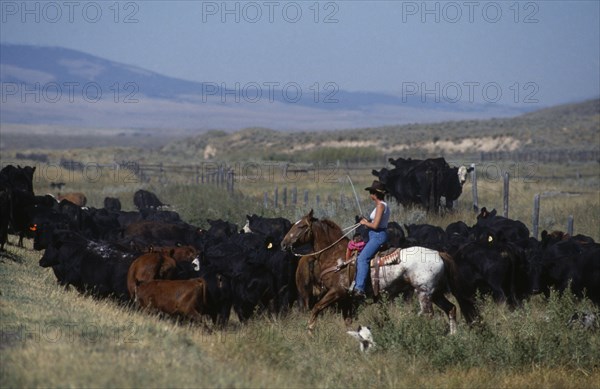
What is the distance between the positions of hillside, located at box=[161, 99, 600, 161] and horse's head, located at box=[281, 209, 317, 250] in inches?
2214

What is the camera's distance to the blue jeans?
46.8 feet

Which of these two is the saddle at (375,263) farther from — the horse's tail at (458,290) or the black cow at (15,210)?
the black cow at (15,210)

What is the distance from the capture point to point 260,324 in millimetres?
14133

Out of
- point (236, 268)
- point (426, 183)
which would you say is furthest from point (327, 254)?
point (426, 183)

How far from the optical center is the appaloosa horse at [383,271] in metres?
14.1

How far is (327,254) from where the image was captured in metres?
15.0

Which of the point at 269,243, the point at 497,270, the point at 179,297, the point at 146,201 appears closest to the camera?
the point at 179,297

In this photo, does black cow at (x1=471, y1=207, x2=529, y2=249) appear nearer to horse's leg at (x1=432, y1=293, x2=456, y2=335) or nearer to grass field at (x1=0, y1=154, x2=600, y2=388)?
grass field at (x1=0, y1=154, x2=600, y2=388)

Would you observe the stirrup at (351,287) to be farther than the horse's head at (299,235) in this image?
No

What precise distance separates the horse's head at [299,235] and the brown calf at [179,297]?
2.05m

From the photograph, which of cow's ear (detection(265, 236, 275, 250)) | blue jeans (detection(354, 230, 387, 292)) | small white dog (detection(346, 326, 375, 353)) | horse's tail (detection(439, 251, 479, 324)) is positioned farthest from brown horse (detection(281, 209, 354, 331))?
horse's tail (detection(439, 251, 479, 324))

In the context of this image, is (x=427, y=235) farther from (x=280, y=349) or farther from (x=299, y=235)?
(x=280, y=349)

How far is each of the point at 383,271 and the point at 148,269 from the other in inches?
133

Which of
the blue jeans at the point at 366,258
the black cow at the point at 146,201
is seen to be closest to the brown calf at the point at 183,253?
the blue jeans at the point at 366,258
